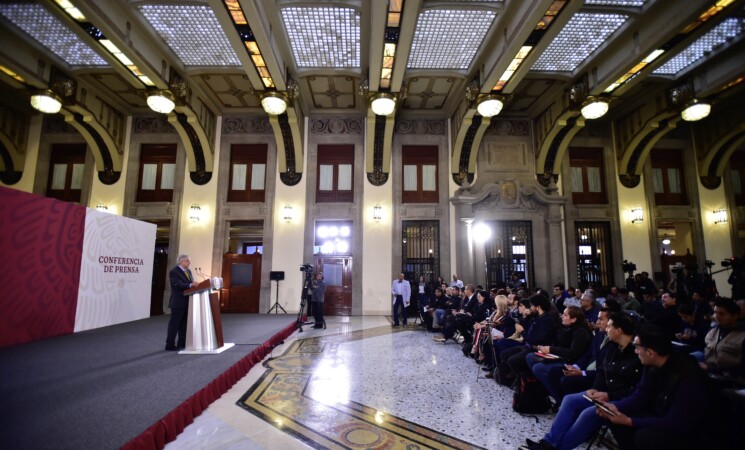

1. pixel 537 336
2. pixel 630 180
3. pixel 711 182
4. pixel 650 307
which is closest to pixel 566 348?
pixel 537 336

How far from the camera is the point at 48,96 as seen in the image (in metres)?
8.53

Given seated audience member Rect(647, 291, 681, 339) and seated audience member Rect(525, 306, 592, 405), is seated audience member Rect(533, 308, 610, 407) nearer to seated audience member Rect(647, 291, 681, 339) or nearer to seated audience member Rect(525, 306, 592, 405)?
seated audience member Rect(525, 306, 592, 405)

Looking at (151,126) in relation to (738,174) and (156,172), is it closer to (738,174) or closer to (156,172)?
(156,172)

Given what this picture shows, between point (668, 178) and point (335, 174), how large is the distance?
10.7 meters

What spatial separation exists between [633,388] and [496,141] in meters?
9.76

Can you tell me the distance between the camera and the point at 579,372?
2990 millimetres

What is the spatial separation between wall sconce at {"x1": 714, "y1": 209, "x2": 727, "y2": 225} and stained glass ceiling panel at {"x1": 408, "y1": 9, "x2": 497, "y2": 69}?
9342mm

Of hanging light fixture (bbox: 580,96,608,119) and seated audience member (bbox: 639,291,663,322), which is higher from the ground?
hanging light fixture (bbox: 580,96,608,119)

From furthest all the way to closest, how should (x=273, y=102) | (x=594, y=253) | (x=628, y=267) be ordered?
(x=594, y=253) → (x=628, y=267) → (x=273, y=102)

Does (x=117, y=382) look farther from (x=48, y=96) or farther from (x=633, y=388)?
(x=48, y=96)

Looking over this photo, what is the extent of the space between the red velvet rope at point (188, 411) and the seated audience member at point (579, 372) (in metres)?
3.14

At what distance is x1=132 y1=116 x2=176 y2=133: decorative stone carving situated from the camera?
1123 centimetres

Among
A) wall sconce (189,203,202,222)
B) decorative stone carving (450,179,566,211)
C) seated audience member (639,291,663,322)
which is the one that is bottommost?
seated audience member (639,291,663,322)

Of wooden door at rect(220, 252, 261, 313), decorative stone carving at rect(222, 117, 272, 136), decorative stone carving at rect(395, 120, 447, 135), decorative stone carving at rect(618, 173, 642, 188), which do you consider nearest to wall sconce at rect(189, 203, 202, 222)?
wooden door at rect(220, 252, 261, 313)
